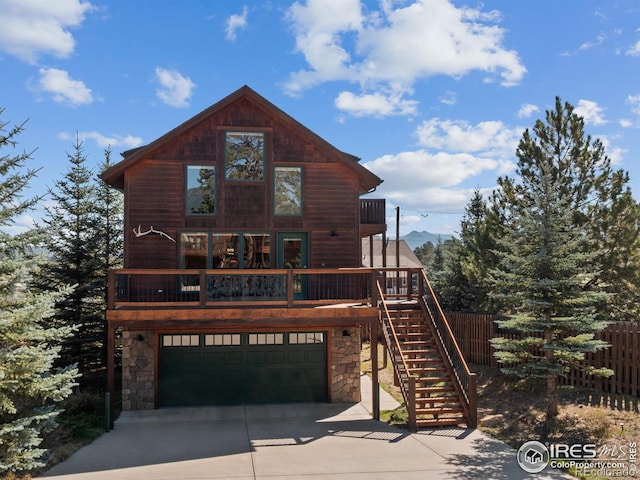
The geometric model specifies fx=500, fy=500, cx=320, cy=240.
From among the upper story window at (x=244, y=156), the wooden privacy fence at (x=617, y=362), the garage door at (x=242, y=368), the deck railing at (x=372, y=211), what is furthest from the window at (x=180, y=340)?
the wooden privacy fence at (x=617, y=362)

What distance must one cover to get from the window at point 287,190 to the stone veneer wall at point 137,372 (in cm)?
500

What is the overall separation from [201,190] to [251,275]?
2.87 m

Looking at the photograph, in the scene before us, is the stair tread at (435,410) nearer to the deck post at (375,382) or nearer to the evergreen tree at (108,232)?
the deck post at (375,382)

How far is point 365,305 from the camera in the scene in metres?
12.8

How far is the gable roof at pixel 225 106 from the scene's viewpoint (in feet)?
44.1

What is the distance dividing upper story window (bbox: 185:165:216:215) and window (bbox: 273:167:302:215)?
1.78 metres

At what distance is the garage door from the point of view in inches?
522

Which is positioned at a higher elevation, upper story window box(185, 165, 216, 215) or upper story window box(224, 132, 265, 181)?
upper story window box(224, 132, 265, 181)

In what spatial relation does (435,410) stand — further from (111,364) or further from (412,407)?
(111,364)

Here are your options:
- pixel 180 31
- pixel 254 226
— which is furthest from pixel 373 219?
pixel 180 31

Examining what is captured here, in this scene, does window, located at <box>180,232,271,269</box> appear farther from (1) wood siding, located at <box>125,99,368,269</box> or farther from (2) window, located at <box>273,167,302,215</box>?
(2) window, located at <box>273,167,302,215</box>

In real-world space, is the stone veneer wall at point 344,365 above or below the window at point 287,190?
below

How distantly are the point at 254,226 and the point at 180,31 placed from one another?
20.8 feet

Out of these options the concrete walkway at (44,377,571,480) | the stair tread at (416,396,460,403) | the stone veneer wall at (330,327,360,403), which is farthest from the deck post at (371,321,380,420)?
the stone veneer wall at (330,327,360,403)
